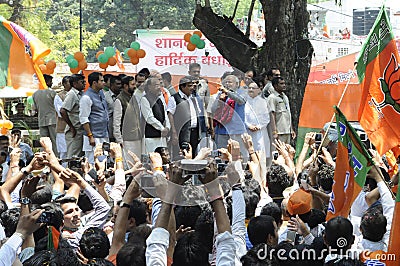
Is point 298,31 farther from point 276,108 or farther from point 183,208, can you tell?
point 183,208

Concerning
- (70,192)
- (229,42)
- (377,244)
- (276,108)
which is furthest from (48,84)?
(377,244)

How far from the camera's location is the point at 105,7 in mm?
34031

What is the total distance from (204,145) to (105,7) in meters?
27.5

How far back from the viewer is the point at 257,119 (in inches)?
381

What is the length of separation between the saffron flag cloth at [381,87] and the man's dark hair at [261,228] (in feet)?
6.58

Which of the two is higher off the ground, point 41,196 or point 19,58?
point 19,58

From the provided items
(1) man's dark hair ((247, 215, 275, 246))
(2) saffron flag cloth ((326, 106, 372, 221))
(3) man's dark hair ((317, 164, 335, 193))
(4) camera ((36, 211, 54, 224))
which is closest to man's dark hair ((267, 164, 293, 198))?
(3) man's dark hair ((317, 164, 335, 193))

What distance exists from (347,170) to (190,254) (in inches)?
63.1

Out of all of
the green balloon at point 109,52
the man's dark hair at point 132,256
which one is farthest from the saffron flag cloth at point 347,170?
the green balloon at point 109,52

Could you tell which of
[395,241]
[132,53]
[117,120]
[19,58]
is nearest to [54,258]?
[395,241]

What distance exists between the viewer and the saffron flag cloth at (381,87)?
6.91 m

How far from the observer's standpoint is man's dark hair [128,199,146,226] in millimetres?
5695

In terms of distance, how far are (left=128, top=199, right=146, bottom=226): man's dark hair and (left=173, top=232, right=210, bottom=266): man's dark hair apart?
1.13 meters

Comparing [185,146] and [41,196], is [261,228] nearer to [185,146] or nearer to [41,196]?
[185,146]
